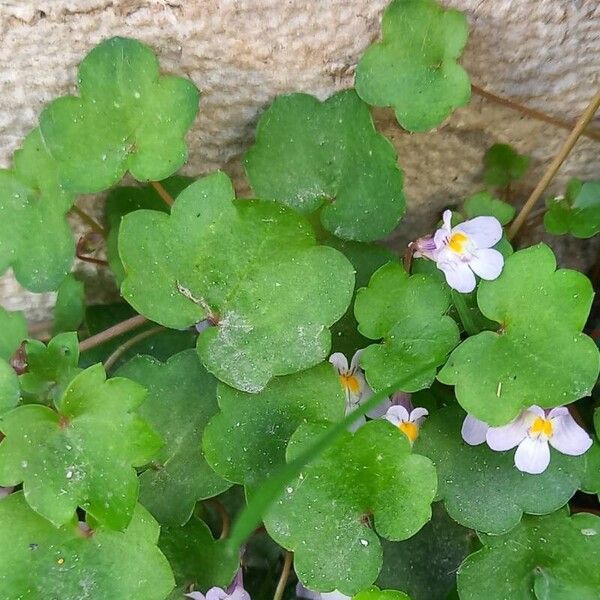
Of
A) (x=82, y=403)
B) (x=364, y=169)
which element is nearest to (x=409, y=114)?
(x=364, y=169)

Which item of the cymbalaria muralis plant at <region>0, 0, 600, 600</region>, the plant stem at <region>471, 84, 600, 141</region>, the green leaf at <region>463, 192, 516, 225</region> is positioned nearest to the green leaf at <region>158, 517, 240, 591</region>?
the cymbalaria muralis plant at <region>0, 0, 600, 600</region>

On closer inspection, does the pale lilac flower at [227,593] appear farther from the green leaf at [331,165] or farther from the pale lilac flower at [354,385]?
the green leaf at [331,165]

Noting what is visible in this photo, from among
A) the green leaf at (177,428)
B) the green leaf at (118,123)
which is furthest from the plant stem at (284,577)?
the green leaf at (118,123)

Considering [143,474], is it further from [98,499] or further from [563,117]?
[563,117]

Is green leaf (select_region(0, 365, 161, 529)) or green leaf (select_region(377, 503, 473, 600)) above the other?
green leaf (select_region(0, 365, 161, 529))

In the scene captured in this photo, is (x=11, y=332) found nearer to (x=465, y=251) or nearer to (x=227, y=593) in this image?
(x=227, y=593)

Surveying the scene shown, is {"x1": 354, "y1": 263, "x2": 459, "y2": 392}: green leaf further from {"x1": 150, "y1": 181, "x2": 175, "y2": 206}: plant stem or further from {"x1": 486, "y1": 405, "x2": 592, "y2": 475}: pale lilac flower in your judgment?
{"x1": 150, "y1": 181, "x2": 175, "y2": 206}: plant stem
